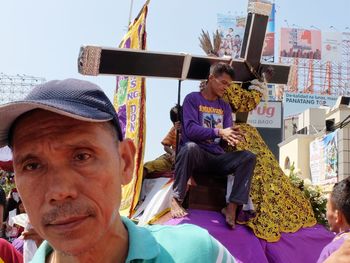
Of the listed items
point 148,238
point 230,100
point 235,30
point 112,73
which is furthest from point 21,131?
point 235,30

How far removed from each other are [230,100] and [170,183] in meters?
0.92

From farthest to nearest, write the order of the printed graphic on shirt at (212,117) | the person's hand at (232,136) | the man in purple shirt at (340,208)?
1. the printed graphic on shirt at (212,117)
2. the person's hand at (232,136)
3. the man in purple shirt at (340,208)

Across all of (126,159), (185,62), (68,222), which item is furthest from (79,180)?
(185,62)

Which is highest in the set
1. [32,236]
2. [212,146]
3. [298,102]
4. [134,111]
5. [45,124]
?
[45,124]

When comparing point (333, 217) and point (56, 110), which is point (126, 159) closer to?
point (56, 110)

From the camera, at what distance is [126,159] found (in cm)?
163

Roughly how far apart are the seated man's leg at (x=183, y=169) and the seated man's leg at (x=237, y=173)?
21cm

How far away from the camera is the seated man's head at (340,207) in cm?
359

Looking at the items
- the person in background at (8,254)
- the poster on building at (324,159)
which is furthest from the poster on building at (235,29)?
the person in background at (8,254)

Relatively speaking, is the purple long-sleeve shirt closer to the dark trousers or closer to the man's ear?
the dark trousers

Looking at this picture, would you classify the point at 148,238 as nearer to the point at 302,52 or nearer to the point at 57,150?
the point at 57,150

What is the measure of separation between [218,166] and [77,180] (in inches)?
128

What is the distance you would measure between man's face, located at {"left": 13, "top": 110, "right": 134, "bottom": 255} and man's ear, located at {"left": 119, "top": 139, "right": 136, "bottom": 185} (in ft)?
0.30

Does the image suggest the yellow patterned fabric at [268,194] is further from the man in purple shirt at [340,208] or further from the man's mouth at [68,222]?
the man's mouth at [68,222]
